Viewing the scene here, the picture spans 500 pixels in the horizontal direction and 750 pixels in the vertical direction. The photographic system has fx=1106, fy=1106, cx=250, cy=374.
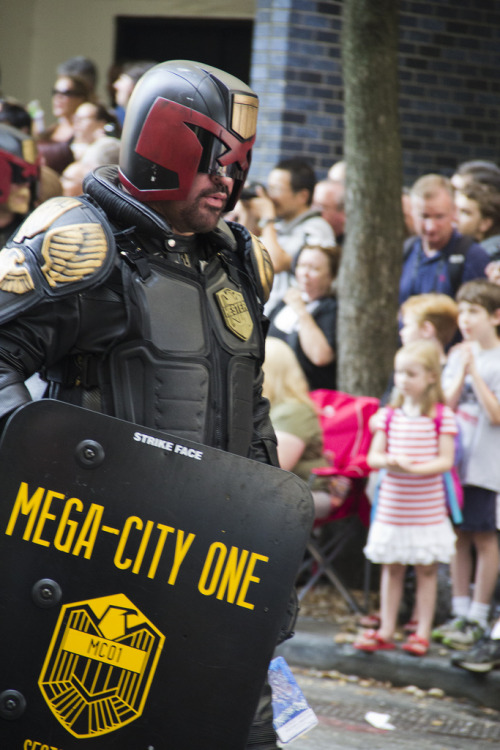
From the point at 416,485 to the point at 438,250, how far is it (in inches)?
71.2

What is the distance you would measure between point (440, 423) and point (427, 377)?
0.22m

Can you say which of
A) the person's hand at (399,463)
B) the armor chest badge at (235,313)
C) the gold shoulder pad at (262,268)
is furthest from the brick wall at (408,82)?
the armor chest badge at (235,313)

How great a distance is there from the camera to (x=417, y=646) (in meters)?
5.05

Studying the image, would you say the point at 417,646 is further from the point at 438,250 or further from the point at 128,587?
the point at 128,587

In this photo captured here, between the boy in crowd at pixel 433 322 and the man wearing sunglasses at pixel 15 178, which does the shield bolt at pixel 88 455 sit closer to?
the boy in crowd at pixel 433 322

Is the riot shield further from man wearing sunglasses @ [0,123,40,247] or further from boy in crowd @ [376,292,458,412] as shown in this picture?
man wearing sunglasses @ [0,123,40,247]

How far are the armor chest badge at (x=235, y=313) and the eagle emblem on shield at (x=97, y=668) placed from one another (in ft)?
2.66

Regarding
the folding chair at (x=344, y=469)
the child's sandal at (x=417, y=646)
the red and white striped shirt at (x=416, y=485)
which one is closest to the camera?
the child's sandal at (x=417, y=646)

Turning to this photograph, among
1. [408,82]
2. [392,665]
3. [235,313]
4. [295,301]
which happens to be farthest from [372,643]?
[408,82]

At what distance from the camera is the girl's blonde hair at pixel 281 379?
5.73 meters

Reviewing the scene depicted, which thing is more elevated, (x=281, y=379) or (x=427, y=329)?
(x=427, y=329)

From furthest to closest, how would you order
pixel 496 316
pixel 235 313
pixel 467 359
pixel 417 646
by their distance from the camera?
pixel 496 316, pixel 467 359, pixel 417 646, pixel 235 313

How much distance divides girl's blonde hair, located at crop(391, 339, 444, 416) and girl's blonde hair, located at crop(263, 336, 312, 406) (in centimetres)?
70

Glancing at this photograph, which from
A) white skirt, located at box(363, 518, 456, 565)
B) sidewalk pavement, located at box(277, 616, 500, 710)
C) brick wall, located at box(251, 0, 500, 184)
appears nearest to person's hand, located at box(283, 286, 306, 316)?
white skirt, located at box(363, 518, 456, 565)
